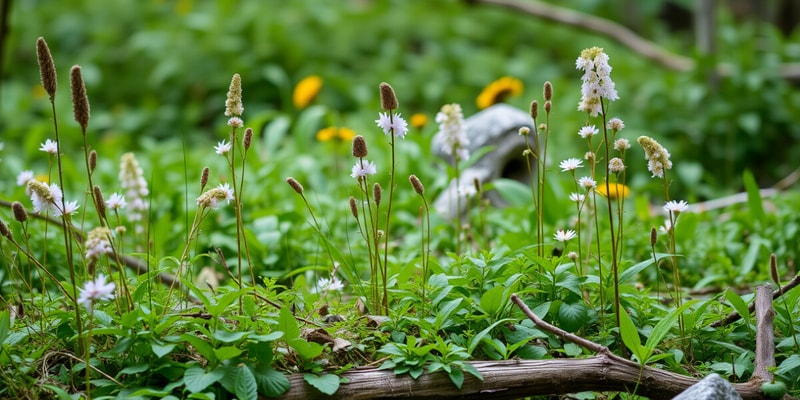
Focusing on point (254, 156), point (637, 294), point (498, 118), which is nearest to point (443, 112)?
point (637, 294)

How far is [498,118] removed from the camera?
12.8 ft

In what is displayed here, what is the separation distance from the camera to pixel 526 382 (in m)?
1.82

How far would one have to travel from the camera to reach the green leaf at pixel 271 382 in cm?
175

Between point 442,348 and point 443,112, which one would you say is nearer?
point 442,348

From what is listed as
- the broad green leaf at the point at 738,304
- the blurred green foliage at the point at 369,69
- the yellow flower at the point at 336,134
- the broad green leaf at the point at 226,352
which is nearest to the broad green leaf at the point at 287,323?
the broad green leaf at the point at 226,352

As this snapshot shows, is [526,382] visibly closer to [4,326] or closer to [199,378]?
[199,378]

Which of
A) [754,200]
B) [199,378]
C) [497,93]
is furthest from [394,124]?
[497,93]

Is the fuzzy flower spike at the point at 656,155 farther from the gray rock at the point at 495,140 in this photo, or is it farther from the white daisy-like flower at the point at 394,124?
the gray rock at the point at 495,140

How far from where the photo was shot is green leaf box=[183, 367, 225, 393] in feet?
5.47

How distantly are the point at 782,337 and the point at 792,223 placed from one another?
1.25 metres

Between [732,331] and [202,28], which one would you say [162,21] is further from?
[732,331]

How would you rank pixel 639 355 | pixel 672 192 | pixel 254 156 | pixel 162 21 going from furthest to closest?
pixel 162 21 < pixel 672 192 < pixel 254 156 < pixel 639 355

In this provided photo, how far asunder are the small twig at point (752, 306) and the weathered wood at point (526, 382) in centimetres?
27

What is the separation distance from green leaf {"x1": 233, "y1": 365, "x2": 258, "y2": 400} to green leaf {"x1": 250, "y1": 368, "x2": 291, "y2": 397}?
3cm
